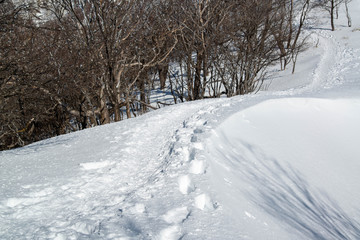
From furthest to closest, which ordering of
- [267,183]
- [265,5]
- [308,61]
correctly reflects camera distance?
[308,61] < [265,5] < [267,183]

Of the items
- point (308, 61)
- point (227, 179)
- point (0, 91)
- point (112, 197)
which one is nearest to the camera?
point (112, 197)

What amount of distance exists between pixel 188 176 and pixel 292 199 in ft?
4.33

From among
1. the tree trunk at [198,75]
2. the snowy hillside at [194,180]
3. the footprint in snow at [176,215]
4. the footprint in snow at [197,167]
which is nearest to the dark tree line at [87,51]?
the tree trunk at [198,75]

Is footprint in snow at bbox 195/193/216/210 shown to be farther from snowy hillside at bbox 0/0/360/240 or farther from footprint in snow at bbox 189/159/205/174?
footprint in snow at bbox 189/159/205/174

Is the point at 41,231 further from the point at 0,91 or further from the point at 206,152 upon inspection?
the point at 0,91

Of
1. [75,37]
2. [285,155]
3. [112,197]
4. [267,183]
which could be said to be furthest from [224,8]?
[112,197]

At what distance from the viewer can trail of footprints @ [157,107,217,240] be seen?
2236mm

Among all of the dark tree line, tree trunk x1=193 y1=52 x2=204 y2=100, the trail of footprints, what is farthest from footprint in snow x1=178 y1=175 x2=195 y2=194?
tree trunk x1=193 y1=52 x2=204 y2=100

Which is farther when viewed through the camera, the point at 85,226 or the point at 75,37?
the point at 75,37

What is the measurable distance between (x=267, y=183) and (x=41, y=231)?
2.55 metres

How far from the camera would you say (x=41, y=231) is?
2160 mm

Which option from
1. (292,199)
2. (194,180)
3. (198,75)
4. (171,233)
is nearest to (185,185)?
(194,180)

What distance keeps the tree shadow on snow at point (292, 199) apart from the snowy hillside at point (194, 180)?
0.6 inches

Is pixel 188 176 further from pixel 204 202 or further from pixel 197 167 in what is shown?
pixel 204 202
